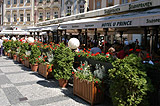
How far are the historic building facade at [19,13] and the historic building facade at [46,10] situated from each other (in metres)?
1.52

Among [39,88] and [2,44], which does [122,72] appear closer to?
[39,88]

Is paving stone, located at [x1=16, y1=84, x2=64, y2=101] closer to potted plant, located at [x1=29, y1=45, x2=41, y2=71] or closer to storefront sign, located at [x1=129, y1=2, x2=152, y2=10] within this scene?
potted plant, located at [x1=29, y1=45, x2=41, y2=71]

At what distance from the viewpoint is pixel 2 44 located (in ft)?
56.9

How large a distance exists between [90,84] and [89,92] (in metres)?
0.25

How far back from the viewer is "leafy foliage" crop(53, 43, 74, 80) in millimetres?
6223

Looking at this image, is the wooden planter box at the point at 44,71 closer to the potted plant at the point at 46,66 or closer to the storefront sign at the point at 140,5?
the potted plant at the point at 46,66

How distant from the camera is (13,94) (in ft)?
19.0

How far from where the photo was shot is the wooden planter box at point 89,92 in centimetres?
483

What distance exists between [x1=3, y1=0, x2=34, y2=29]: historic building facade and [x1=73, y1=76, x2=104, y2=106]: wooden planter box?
37.1 meters

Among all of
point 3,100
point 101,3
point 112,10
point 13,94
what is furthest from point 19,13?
point 3,100

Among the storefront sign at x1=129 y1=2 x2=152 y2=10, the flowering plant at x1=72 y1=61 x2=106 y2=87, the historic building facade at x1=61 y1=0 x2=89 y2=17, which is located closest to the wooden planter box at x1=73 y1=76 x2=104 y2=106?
the flowering plant at x1=72 y1=61 x2=106 y2=87

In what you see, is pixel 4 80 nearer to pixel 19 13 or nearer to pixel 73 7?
pixel 73 7

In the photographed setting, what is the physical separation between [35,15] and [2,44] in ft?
77.8

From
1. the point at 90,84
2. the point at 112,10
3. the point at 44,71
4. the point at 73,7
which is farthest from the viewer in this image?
the point at 73,7
